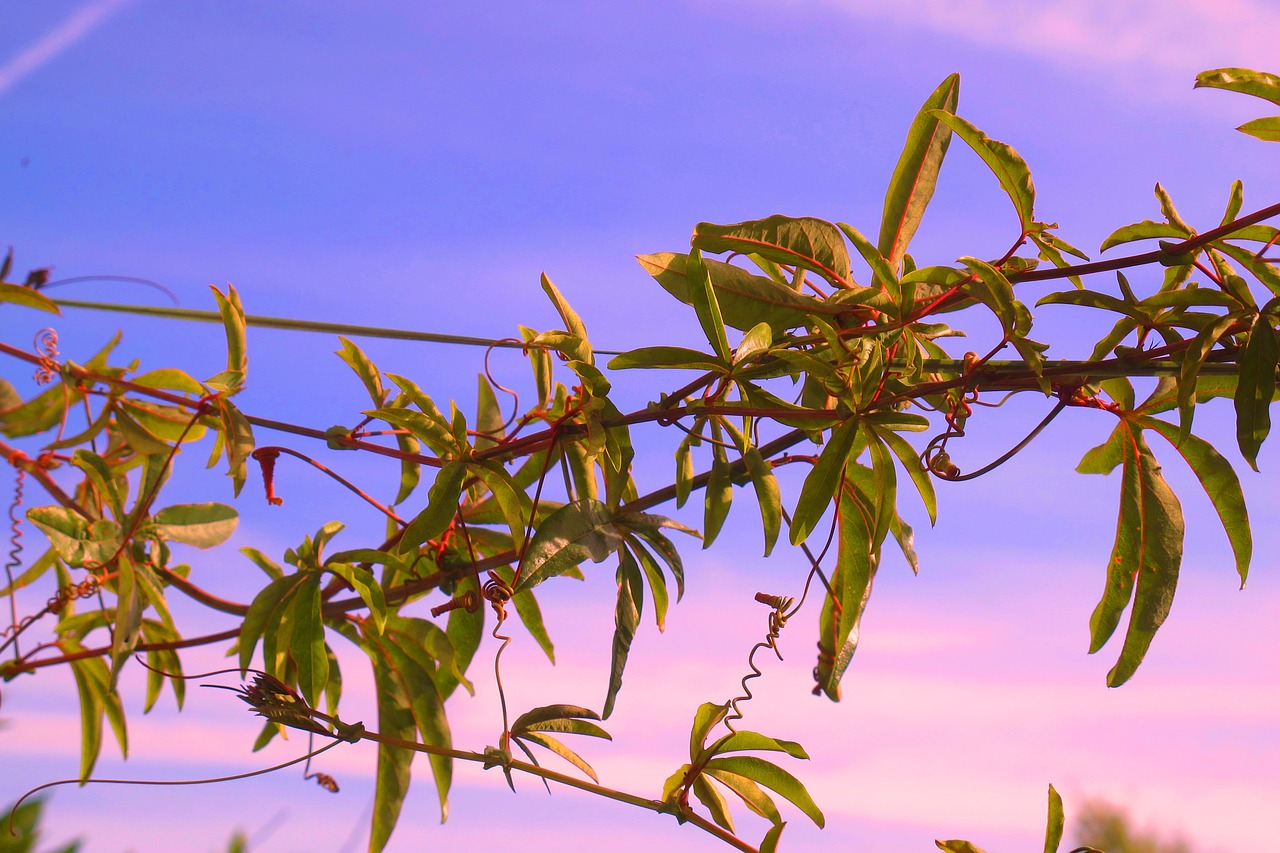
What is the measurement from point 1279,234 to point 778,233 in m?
0.38

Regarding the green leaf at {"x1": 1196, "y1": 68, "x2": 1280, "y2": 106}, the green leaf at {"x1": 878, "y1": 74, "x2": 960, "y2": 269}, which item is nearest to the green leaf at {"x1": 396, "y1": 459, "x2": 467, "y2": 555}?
the green leaf at {"x1": 878, "y1": 74, "x2": 960, "y2": 269}

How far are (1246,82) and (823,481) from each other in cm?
42

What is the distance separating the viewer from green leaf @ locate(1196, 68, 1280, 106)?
2.23ft

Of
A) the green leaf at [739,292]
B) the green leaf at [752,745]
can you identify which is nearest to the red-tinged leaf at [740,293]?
the green leaf at [739,292]

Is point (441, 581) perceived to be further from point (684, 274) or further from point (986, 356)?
point (986, 356)

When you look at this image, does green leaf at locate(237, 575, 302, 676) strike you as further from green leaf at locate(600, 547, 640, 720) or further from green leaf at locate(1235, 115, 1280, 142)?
green leaf at locate(1235, 115, 1280, 142)

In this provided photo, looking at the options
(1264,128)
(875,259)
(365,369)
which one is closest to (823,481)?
(875,259)

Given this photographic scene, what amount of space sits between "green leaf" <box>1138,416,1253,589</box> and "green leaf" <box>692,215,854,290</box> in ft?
1.03

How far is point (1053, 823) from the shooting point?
737 mm

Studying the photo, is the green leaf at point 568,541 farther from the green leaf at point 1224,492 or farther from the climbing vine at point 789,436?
the green leaf at point 1224,492

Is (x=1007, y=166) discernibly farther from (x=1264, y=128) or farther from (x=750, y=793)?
(x=750, y=793)

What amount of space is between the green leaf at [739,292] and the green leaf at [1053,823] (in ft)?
1.37

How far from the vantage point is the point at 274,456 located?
1.10 m

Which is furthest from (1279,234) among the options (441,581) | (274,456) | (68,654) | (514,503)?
(68,654)
